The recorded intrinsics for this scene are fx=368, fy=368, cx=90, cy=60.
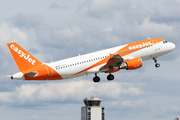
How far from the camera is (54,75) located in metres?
71.6

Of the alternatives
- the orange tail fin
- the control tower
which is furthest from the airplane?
the control tower

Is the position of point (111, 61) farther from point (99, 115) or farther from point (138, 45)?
point (99, 115)

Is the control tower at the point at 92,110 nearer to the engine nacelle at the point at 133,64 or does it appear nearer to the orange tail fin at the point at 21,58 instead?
the engine nacelle at the point at 133,64

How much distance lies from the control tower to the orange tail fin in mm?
121443

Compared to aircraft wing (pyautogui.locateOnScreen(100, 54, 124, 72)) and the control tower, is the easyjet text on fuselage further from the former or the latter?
the control tower

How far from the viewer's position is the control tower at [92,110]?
19000 cm

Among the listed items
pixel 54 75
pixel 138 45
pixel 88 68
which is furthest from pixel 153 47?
pixel 54 75

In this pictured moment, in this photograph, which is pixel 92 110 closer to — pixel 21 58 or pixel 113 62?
pixel 113 62

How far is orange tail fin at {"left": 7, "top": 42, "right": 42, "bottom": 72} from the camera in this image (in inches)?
2783

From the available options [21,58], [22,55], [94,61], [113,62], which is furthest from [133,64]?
[21,58]

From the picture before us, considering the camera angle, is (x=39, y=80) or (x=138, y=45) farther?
(x=138, y=45)

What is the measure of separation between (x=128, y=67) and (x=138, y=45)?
559 cm

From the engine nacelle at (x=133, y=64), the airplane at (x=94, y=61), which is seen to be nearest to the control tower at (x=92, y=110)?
the airplane at (x=94, y=61)

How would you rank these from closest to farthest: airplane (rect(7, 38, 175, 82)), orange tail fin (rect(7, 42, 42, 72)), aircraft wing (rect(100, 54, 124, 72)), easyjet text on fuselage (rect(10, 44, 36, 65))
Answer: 1. orange tail fin (rect(7, 42, 42, 72))
2. airplane (rect(7, 38, 175, 82))
3. easyjet text on fuselage (rect(10, 44, 36, 65))
4. aircraft wing (rect(100, 54, 124, 72))
